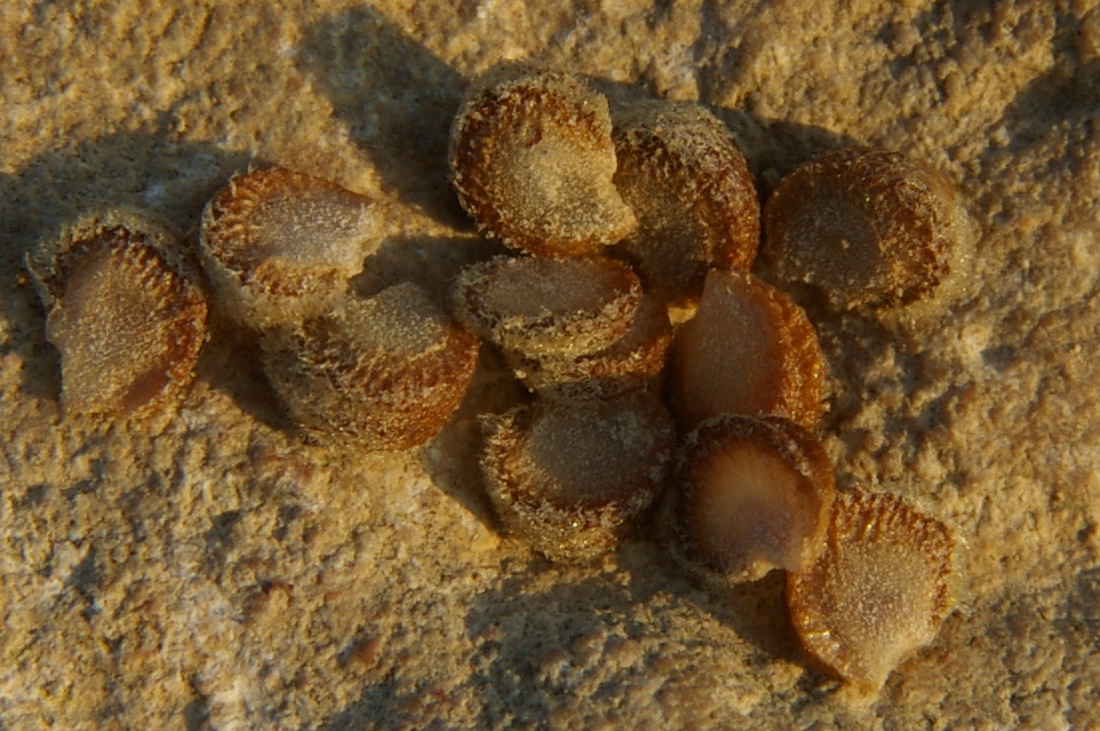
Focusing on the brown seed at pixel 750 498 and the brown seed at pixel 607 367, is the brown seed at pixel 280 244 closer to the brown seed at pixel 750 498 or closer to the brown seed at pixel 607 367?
the brown seed at pixel 607 367

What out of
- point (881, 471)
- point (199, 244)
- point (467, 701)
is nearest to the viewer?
point (467, 701)

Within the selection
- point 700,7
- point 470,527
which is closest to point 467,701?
point 470,527

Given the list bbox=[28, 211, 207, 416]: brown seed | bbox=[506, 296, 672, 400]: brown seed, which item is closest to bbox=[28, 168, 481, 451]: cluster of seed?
bbox=[28, 211, 207, 416]: brown seed

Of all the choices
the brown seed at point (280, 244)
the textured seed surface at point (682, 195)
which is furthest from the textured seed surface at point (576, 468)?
the brown seed at point (280, 244)

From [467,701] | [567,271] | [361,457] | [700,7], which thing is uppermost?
[700,7]

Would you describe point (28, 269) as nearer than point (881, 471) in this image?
Yes

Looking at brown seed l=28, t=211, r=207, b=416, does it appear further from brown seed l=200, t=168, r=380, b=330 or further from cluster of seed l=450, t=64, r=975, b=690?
cluster of seed l=450, t=64, r=975, b=690

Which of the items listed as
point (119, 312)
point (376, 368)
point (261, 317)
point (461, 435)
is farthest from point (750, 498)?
point (119, 312)

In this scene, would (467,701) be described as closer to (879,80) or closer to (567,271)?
(567,271)
